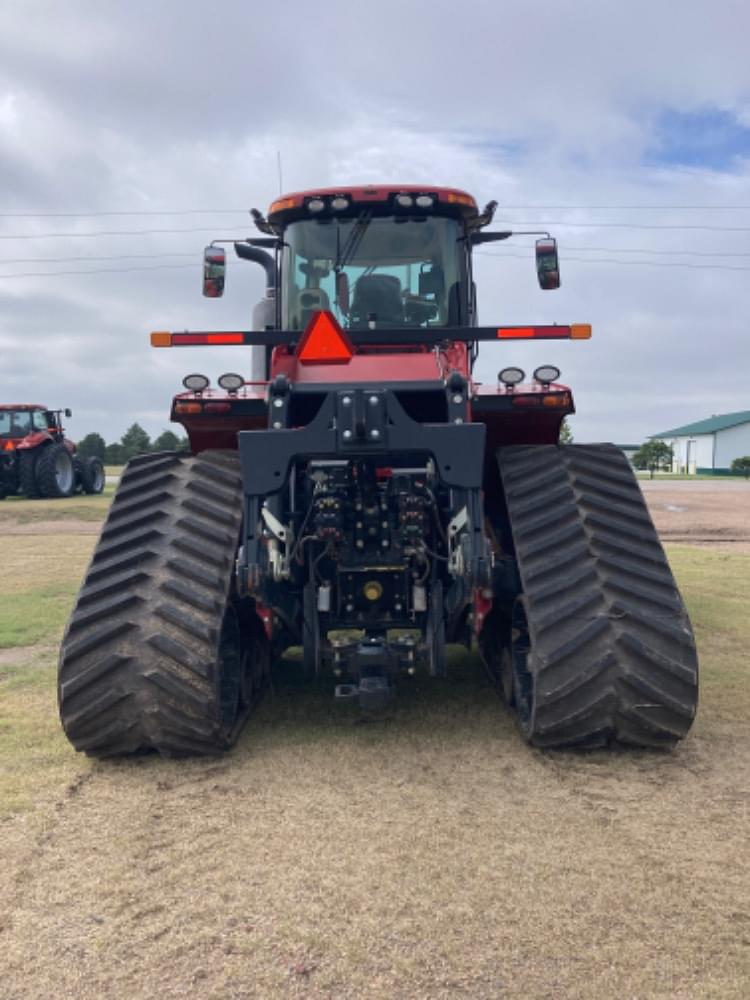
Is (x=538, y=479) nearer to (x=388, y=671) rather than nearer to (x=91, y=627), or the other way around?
(x=388, y=671)

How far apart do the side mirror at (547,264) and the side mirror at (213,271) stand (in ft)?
6.91

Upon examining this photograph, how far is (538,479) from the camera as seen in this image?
5.23 m

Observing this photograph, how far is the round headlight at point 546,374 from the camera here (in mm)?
5117

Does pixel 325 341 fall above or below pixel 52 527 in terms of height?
above

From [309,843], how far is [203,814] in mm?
542

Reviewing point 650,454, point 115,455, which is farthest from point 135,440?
point 650,454

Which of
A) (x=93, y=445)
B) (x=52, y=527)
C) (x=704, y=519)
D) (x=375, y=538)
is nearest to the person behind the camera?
(x=375, y=538)

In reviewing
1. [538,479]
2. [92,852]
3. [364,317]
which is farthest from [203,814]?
[364,317]

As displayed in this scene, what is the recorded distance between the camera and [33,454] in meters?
25.2

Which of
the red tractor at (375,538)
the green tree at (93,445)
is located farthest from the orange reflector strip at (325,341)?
the green tree at (93,445)

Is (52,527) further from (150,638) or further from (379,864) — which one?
(379,864)

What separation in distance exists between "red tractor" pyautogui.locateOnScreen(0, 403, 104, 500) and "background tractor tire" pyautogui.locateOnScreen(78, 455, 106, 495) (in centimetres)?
61

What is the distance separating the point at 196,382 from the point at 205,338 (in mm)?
280

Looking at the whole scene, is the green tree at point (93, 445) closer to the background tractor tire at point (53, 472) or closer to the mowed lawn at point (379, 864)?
the background tractor tire at point (53, 472)
